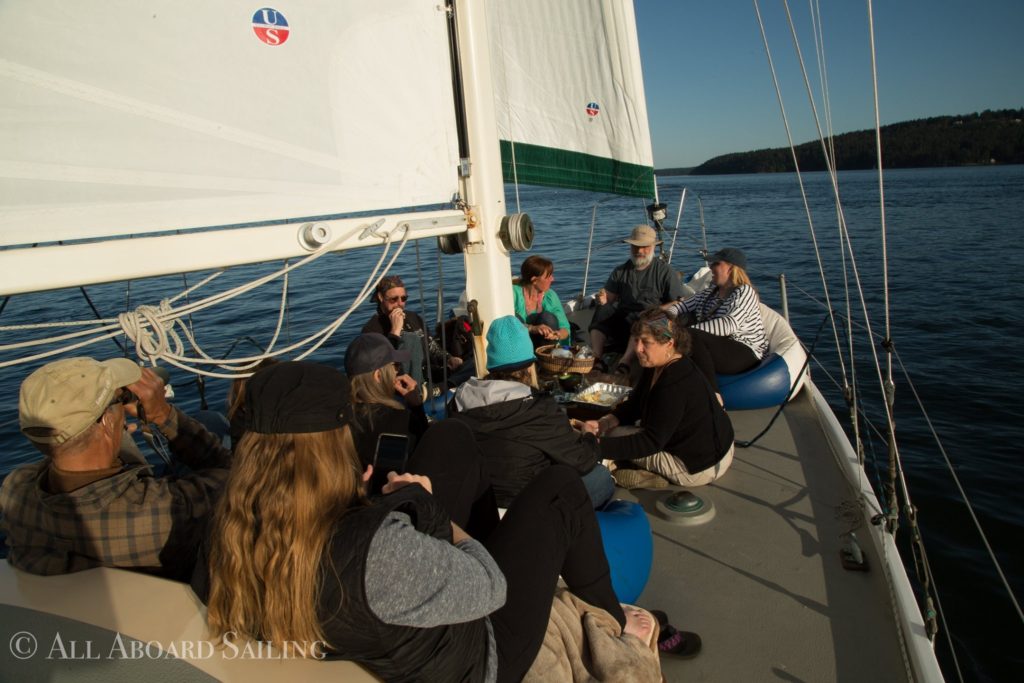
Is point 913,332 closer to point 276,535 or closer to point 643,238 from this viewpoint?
point 643,238

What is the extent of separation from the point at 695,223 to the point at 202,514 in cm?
2651

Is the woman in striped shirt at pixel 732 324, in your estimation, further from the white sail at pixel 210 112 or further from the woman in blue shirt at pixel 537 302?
the white sail at pixel 210 112

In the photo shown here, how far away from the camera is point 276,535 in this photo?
1152 mm

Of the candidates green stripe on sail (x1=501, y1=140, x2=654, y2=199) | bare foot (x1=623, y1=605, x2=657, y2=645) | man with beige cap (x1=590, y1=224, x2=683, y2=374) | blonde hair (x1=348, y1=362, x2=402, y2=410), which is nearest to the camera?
bare foot (x1=623, y1=605, x2=657, y2=645)

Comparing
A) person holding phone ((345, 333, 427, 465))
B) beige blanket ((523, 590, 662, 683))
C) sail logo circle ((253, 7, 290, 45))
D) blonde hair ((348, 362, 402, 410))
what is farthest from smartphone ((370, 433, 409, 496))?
Result: sail logo circle ((253, 7, 290, 45))

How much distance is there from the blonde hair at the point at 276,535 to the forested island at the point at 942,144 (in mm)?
80059

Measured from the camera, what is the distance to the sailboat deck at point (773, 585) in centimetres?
210

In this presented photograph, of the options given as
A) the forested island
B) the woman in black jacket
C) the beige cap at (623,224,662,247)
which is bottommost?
the woman in black jacket

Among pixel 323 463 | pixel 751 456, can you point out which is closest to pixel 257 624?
pixel 323 463

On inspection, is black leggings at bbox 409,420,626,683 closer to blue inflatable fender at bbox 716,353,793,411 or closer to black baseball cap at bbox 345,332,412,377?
black baseball cap at bbox 345,332,412,377

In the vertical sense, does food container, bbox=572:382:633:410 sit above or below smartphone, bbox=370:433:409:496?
below

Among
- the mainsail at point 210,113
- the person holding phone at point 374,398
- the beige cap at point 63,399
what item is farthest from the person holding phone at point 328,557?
the person holding phone at point 374,398

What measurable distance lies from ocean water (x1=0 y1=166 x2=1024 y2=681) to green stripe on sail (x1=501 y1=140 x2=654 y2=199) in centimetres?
33

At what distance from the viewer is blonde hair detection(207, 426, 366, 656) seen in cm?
114
